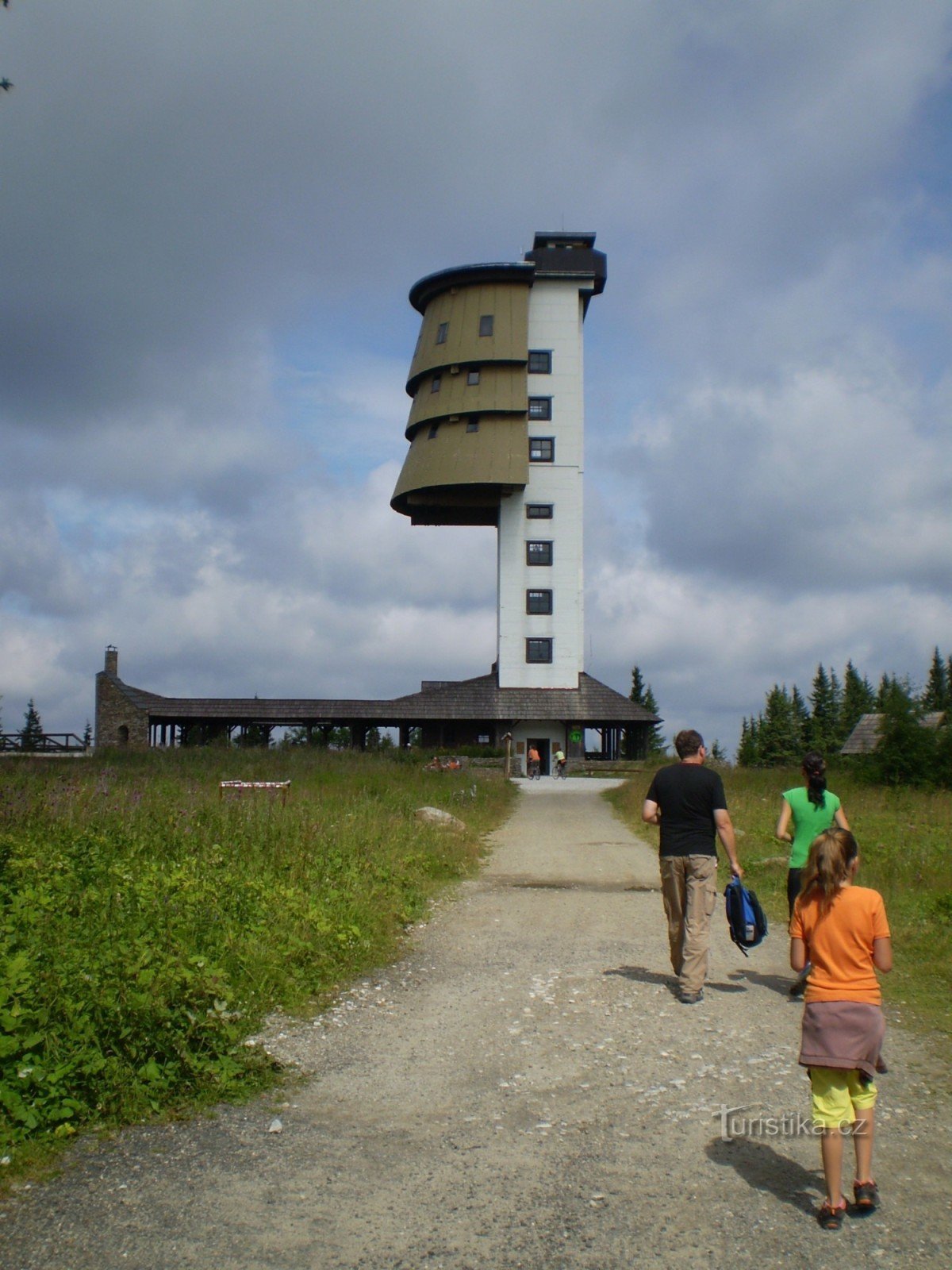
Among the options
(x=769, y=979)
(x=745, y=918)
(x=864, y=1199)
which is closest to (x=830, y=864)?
(x=864, y=1199)

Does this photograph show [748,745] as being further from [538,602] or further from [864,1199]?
[864,1199]

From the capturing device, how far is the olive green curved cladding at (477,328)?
183 feet

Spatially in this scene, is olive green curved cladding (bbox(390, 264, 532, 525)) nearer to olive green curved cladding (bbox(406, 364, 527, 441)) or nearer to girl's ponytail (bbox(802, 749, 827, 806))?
olive green curved cladding (bbox(406, 364, 527, 441))

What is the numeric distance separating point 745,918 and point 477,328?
51333 millimetres

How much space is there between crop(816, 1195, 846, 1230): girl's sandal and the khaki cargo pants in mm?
3848

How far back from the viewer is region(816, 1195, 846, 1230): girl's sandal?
14.4 feet

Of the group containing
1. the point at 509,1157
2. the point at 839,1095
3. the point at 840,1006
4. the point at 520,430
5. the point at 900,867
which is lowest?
the point at 509,1157

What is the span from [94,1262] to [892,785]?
30.4 m

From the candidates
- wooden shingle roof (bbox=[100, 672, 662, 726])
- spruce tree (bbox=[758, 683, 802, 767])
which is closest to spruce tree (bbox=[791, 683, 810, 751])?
spruce tree (bbox=[758, 683, 802, 767])

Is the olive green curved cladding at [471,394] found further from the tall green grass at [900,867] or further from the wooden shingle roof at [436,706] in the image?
the tall green grass at [900,867]

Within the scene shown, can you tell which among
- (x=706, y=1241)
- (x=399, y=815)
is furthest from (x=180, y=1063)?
(x=399, y=815)

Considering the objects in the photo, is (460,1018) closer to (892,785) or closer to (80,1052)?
(80,1052)

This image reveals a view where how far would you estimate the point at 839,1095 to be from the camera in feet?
15.4

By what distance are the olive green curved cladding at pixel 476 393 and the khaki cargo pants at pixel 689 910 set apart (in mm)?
48139
